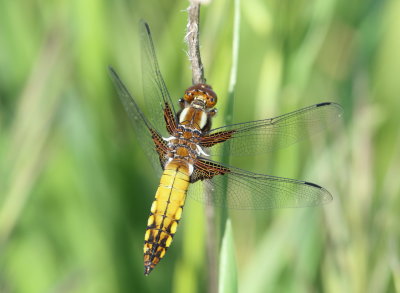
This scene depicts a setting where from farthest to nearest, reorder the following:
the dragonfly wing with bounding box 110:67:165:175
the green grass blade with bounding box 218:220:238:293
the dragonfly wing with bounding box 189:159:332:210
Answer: the dragonfly wing with bounding box 110:67:165:175 → the dragonfly wing with bounding box 189:159:332:210 → the green grass blade with bounding box 218:220:238:293

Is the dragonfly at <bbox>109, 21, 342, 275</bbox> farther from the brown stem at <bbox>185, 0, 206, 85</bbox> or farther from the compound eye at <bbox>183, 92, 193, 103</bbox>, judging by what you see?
the brown stem at <bbox>185, 0, 206, 85</bbox>

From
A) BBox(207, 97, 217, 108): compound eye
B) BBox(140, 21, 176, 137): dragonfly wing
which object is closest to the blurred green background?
BBox(207, 97, 217, 108): compound eye

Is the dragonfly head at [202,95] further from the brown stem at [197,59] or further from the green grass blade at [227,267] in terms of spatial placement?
the green grass blade at [227,267]

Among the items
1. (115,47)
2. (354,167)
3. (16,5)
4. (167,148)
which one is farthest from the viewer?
(115,47)

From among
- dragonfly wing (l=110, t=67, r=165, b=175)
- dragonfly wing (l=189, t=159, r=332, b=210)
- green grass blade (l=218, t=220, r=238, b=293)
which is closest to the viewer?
green grass blade (l=218, t=220, r=238, b=293)

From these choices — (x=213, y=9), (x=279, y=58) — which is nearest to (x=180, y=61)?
(x=213, y=9)

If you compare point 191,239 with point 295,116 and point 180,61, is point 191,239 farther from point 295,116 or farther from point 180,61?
point 180,61

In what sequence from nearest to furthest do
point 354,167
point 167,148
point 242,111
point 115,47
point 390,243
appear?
point 390,243, point 167,148, point 354,167, point 115,47, point 242,111

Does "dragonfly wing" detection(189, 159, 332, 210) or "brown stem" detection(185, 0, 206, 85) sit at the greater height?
"brown stem" detection(185, 0, 206, 85)
